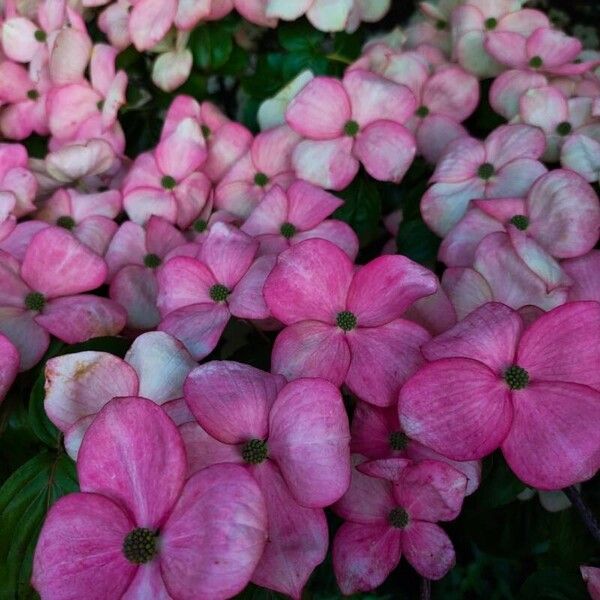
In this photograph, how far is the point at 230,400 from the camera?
45 centimetres

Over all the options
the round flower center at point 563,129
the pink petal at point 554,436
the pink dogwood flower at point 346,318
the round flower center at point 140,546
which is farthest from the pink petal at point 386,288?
the round flower center at point 563,129

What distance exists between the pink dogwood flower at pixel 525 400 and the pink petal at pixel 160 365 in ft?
0.55

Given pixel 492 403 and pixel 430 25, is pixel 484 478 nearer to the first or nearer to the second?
pixel 492 403

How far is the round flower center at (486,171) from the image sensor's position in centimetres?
69

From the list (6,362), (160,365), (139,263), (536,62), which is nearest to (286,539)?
(160,365)

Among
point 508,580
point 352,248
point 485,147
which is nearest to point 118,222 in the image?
point 352,248

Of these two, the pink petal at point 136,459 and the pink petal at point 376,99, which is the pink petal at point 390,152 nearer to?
the pink petal at point 376,99

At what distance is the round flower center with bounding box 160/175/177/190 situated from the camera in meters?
0.78

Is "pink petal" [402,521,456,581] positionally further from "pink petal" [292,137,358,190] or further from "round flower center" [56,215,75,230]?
"round flower center" [56,215,75,230]

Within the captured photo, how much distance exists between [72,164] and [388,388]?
501mm

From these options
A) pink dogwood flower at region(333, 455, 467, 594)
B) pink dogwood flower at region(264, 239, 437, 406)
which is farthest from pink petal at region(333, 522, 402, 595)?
pink dogwood flower at region(264, 239, 437, 406)

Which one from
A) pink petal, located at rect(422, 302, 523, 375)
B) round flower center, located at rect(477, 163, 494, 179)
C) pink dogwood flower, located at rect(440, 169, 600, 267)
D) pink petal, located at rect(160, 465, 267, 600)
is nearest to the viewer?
pink petal, located at rect(160, 465, 267, 600)

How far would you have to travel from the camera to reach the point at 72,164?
80 cm

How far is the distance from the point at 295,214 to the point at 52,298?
249 millimetres
